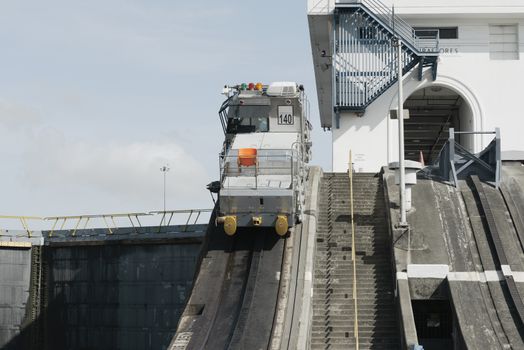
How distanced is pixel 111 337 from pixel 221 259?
14.3m

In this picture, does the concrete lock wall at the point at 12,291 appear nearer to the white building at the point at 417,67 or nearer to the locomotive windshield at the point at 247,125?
the white building at the point at 417,67

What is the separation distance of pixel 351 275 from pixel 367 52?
13.1 metres

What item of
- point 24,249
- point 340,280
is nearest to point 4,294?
point 24,249

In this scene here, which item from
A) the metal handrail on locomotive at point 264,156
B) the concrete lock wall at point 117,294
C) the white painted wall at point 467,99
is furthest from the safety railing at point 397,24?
the concrete lock wall at point 117,294

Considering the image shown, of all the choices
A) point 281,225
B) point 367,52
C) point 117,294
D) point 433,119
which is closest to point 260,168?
point 281,225

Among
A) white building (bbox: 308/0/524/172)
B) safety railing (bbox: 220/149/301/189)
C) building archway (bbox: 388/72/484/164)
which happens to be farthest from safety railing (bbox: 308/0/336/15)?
safety railing (bbox: 220/149/301/189)

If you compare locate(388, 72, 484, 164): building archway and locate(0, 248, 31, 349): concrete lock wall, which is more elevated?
locate(388, 72, 484, 164): building archway

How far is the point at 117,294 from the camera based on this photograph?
36.6m

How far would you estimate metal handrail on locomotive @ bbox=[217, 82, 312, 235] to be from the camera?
75.9 feet

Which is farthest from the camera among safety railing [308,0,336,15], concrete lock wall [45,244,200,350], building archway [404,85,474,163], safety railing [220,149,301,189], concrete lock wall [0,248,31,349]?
concrete lock wall [0,248,31,349]

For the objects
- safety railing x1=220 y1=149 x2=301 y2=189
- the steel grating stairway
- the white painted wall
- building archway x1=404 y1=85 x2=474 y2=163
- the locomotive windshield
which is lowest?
the steel grating stairway

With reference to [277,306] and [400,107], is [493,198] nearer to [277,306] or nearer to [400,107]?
[400,107]

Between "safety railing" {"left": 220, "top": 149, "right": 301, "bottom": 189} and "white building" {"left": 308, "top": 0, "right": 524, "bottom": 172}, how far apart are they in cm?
947

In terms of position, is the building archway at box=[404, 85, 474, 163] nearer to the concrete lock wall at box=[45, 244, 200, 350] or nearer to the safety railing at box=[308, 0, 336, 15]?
the safety railing at box=[308, 0, 336, 15]
